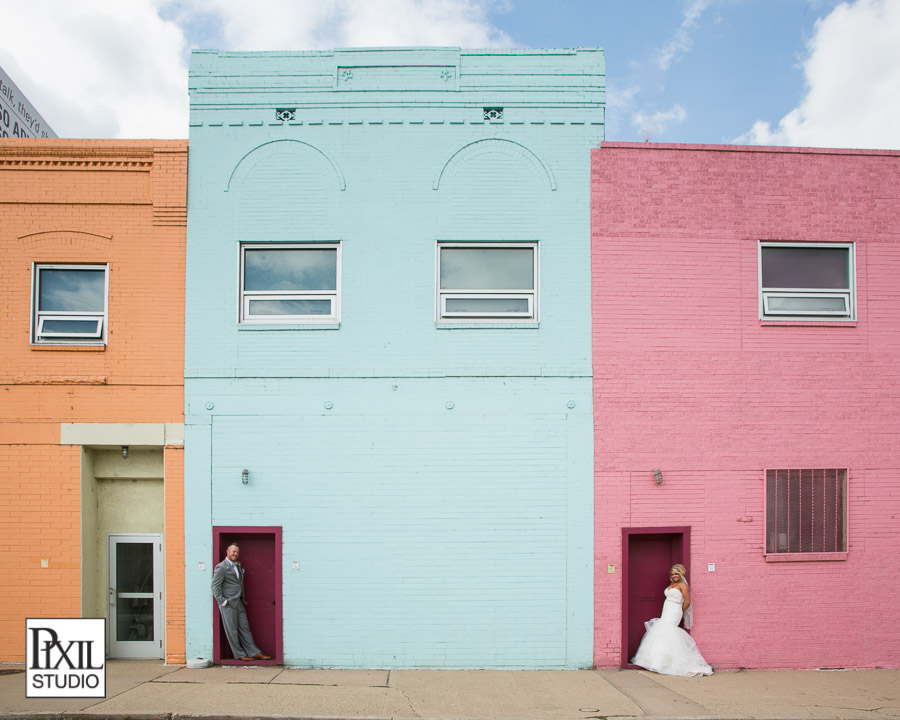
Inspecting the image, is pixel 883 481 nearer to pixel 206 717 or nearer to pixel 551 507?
pixel 551 507

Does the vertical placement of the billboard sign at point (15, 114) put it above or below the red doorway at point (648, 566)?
above

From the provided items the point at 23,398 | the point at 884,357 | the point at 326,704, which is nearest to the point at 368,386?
the point at 326,704

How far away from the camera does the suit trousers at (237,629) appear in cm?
832

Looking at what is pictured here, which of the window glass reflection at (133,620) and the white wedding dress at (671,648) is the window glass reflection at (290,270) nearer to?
the window glass reflection at (133,620)

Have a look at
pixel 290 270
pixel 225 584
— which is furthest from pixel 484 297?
pixel 225 584

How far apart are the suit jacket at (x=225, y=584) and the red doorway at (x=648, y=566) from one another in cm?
496

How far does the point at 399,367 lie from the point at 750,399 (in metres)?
4.66

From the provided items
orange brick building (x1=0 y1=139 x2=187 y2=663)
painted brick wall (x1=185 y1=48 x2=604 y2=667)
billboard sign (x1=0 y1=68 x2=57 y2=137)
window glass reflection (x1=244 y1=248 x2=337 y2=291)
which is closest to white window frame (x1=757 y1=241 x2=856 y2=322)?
painted brick wall (x1=185 y1=48 x2=604 y2=667)

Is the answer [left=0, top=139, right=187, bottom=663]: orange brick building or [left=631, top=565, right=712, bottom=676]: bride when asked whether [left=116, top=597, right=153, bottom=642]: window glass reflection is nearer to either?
[left=0, top=139, right=187, bottom=663]: orange brick building

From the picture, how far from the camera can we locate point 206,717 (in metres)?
6.61

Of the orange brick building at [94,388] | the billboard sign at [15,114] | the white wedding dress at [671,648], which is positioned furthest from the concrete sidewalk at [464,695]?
the billboard sign at [15,114]

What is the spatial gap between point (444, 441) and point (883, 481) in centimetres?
590

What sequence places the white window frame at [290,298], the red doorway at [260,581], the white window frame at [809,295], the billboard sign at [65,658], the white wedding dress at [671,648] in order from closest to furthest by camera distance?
the billboard sign at [65,658] < the white wedding dress at [671,648] < the red doorway at [260,581] < the white window frame at [290,298] < the white window frame at [809,295]

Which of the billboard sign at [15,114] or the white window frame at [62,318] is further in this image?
the billboard sign at [15,114]
